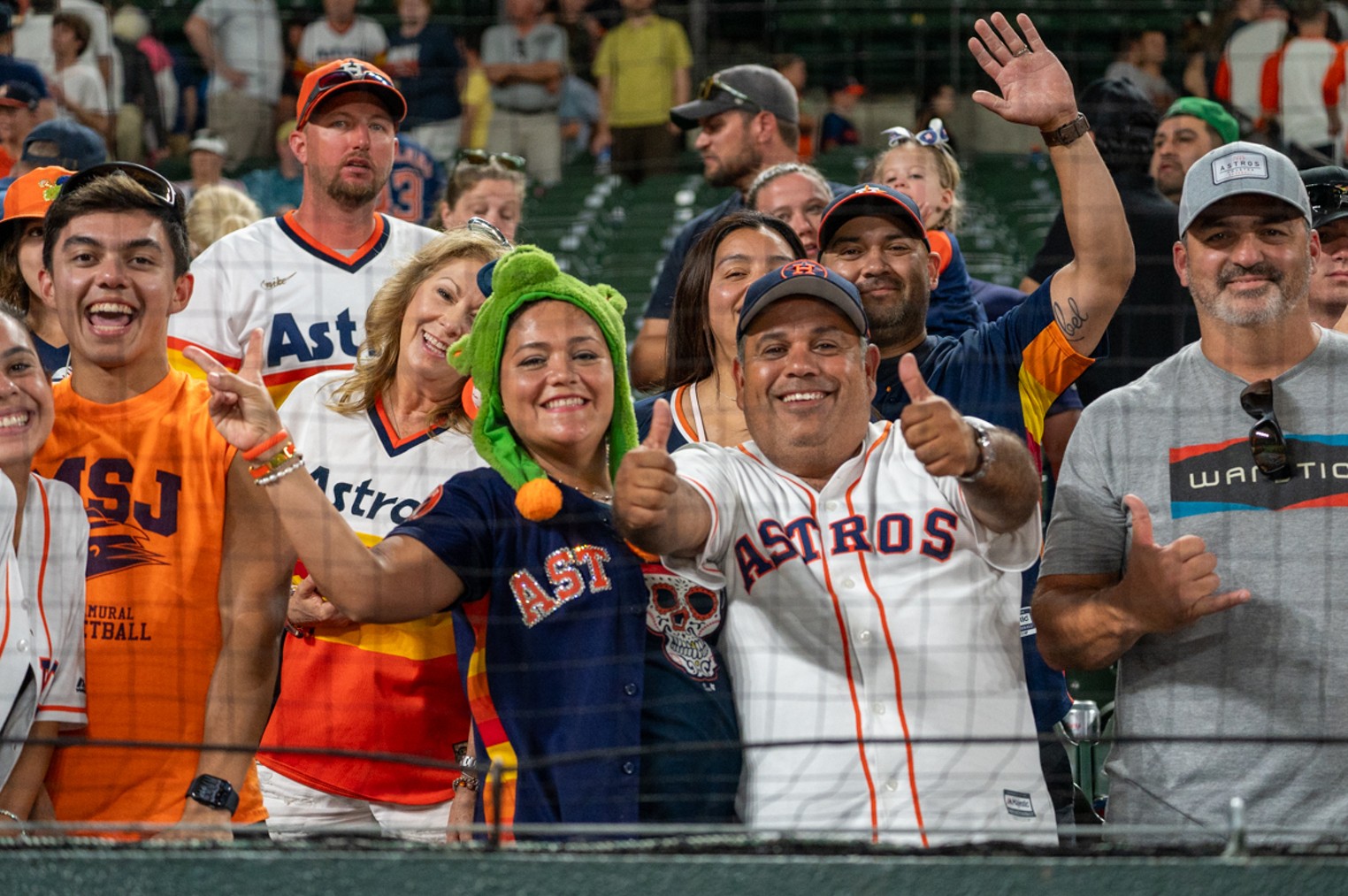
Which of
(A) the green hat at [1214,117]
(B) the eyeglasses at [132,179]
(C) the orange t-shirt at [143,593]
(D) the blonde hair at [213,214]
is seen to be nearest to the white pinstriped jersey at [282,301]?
(B) the eyeglasses at [132,179]

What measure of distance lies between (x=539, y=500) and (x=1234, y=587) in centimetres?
103

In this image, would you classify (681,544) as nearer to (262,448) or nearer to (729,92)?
(262,448)

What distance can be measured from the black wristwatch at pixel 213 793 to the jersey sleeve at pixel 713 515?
767mm

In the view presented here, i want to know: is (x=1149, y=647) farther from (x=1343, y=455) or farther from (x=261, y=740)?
(x=261, y=740)

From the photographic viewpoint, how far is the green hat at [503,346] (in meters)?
2.38

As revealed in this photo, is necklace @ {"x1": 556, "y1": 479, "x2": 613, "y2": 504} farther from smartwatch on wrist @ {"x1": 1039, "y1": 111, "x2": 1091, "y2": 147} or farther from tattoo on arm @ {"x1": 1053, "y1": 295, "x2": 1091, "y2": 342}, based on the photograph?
smartwatch on wrist @ {"x1": 1039, "y1": 111, "x2": 1091, "y2": 147}

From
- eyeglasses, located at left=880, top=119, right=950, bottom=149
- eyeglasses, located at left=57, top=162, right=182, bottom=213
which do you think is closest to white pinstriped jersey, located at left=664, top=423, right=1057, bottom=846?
eyeglasses, located at left=57, top=162, right=182, bottom=213

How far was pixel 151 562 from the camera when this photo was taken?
2473 mm

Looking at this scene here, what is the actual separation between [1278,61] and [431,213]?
3.74m

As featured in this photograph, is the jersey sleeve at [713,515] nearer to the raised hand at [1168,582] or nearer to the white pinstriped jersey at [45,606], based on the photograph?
the raised hand at [1168,582]

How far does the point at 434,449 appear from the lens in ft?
8.96

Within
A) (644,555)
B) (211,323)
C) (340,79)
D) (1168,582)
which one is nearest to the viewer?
(1168,582)

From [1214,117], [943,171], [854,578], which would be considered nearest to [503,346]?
[854,578]

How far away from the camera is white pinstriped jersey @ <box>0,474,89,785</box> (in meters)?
2.29
